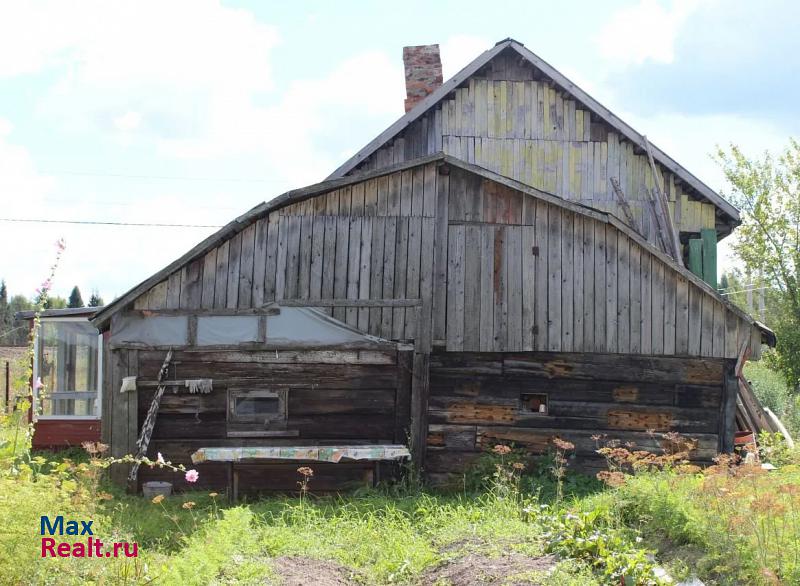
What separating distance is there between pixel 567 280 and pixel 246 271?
481 centimetres

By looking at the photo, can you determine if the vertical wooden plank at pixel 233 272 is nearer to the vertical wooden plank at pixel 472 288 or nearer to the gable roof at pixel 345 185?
the gable roof at pixel 345 185

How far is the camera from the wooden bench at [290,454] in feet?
37.0

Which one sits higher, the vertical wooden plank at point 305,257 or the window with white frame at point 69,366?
the vertical wooden plank at point 305,257

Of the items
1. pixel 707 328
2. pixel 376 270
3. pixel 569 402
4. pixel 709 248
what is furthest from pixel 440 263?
pixel 709 248

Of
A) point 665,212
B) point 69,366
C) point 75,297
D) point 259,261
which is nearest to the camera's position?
point 259,261

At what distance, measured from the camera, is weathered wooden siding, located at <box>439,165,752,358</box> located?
12.1 metres

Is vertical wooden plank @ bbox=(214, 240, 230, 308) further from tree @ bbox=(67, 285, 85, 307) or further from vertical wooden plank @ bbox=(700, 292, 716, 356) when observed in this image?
tree @ bbox=(67, 285, 85, 307)

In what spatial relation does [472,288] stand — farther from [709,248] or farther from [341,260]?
[709,248]

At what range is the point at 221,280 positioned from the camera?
38.8 ft

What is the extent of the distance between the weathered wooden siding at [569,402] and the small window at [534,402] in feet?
0.68

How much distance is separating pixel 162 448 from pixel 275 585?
5.66 meters

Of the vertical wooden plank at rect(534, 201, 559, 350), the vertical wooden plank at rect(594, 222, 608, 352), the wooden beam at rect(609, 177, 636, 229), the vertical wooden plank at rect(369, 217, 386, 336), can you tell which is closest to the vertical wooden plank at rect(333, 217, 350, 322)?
the vertical wooden plank at rect(369, 217, 386, 336)

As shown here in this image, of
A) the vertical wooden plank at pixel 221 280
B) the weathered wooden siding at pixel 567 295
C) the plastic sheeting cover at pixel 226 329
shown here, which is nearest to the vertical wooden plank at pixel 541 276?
the weathered wooden siding at pixel 567 295

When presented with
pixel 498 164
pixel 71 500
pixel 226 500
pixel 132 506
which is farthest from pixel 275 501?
pixel 498 164
